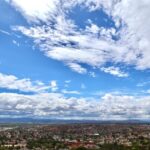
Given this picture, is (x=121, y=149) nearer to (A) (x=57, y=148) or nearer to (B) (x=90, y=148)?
(B) (x=90, y=148)

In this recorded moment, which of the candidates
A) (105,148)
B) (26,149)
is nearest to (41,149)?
(26,149)

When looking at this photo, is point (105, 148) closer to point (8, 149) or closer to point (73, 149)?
point (73, 149)

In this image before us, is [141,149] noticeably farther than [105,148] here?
No

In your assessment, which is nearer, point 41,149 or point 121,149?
point 121,149

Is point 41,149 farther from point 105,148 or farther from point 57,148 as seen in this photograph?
point 105,148

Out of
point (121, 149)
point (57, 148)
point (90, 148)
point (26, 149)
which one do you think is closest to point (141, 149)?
point (121, 149)

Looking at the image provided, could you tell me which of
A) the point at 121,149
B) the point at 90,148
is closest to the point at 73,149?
the point at 90,148
